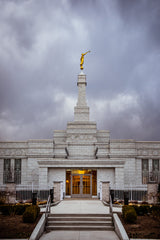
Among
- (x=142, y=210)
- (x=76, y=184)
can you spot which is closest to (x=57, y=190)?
(x=76, y=184)

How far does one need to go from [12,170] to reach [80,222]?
25.3 meters

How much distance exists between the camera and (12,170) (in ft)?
125

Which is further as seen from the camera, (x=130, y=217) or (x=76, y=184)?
(x=76, y=184)

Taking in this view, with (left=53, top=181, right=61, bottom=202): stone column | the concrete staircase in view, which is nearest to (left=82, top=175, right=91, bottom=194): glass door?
(left=53, top=181, right=61, bottom=202): stone column

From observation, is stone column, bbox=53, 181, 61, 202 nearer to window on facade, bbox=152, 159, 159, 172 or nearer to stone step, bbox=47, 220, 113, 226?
stone step, bbox=47, 220, 113, 226

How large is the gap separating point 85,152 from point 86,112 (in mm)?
7895

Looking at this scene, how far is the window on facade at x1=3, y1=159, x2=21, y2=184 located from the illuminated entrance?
10339mm

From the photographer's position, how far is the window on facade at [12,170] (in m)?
37.3

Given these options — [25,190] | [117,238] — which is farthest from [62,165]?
[117,238]

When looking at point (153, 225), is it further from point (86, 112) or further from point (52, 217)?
point (86, 112)

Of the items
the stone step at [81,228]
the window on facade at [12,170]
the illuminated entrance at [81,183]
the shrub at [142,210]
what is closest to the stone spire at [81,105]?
the window on facade at [12,170]

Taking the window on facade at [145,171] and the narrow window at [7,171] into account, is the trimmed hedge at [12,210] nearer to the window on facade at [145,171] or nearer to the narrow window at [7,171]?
the narrow window at [7,171]

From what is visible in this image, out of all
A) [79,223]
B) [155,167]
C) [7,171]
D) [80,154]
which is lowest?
[79,223]

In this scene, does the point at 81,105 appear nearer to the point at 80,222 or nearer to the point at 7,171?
the point at 7,171
